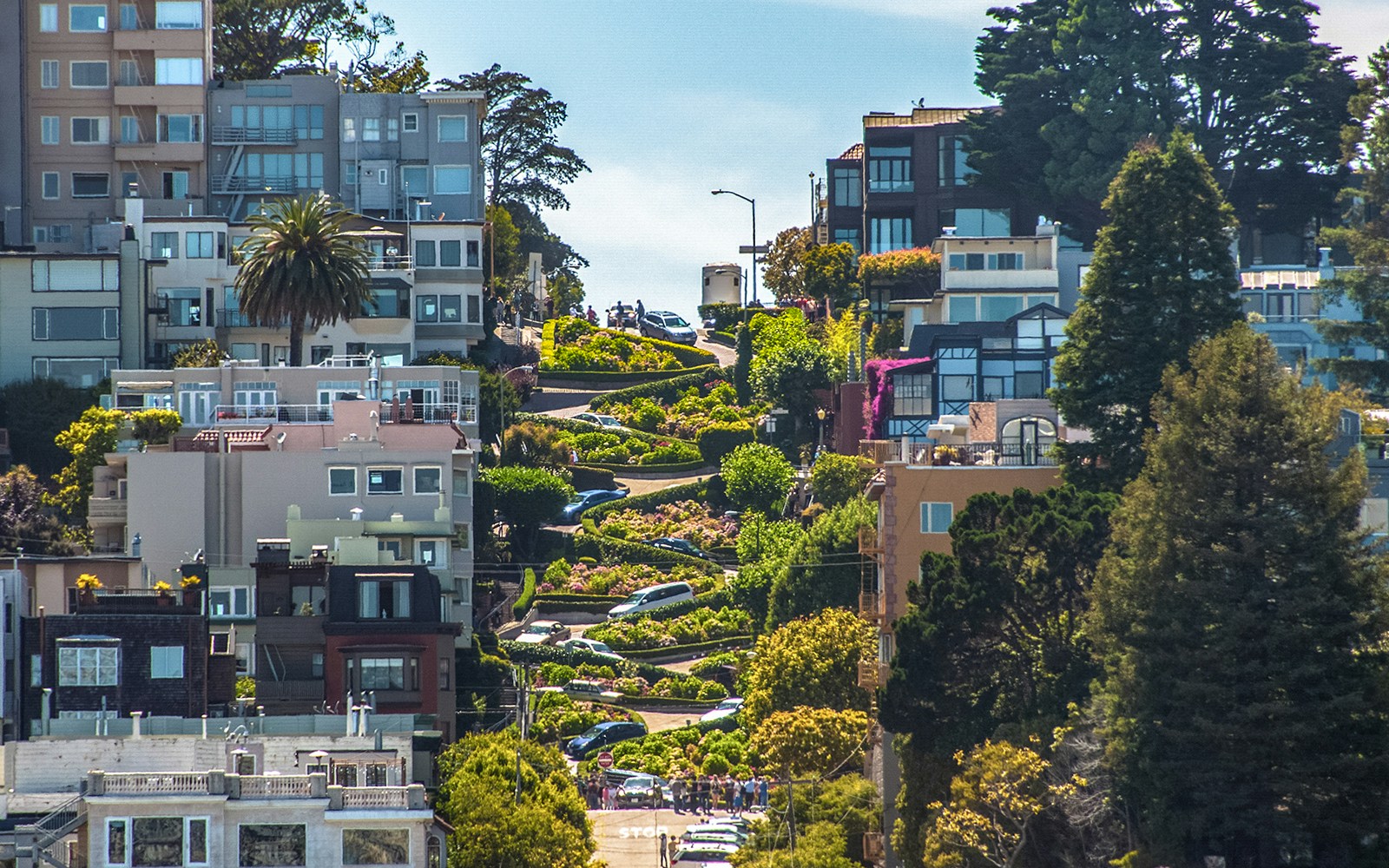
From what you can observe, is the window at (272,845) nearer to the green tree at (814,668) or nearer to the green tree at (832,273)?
the green tree at (814,668)

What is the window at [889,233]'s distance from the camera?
16788 centimetres

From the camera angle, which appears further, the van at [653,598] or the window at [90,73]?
the window at [90,73]

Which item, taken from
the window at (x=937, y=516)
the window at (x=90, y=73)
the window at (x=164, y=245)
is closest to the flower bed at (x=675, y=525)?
the window at (x=164, y=245)

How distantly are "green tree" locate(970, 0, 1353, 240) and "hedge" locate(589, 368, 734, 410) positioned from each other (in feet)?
79.2

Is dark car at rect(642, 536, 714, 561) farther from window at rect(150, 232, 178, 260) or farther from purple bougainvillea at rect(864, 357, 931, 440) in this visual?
window at rect(150, 232, 178, 260)

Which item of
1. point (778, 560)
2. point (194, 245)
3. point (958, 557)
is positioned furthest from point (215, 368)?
point (958, 557)

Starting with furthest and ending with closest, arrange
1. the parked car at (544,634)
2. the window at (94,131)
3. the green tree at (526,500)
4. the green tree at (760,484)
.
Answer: the window at (94,131) < the green tree at (760,484) < the green tree at (526,500) < the parked car at (544,634)

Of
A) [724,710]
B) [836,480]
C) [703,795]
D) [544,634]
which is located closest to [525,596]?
[544,634]

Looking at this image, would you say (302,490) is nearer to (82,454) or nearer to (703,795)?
(82,454)

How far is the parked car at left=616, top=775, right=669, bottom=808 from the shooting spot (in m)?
104

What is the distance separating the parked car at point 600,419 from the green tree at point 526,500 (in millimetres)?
23692

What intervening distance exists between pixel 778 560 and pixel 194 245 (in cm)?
3412

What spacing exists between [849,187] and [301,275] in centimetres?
5648

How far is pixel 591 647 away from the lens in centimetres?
12631
